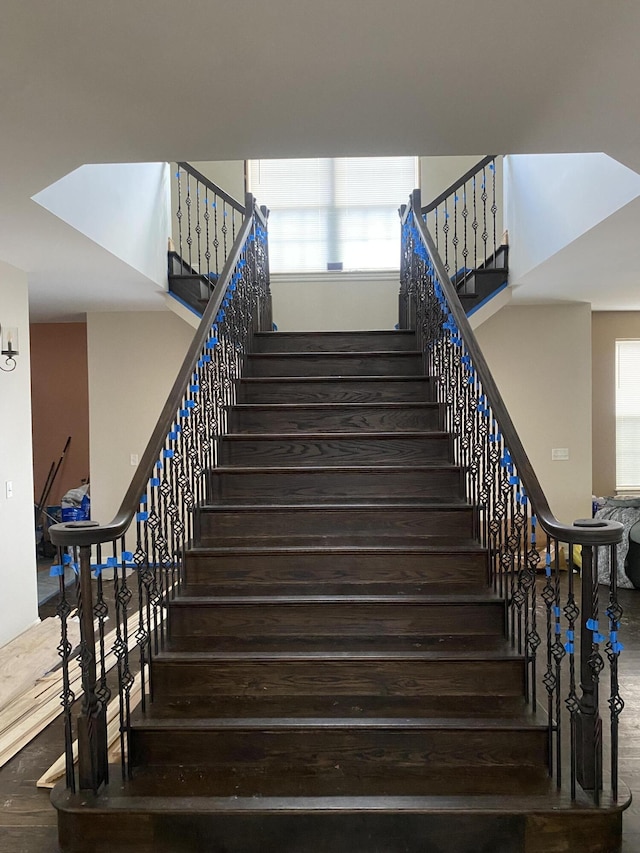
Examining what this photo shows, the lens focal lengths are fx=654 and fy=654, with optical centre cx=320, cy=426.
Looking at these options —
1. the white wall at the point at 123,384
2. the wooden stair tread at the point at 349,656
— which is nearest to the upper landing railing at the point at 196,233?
the white wall at the point at 123,384

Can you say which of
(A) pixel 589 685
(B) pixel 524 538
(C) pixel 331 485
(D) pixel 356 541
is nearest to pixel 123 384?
(C) pixel 331 485

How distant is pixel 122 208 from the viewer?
14.4ft

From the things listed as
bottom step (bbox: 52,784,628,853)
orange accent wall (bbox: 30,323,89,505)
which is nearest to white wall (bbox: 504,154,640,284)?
bottom step (bbox: 52,784,628,853)

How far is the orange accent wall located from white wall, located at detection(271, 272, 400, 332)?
2.71 m

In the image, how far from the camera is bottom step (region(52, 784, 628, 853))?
2215 millimetres

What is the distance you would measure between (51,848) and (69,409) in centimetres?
636

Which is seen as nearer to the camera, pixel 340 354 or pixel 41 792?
pixel 41 792

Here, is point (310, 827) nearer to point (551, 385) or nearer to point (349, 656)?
point (349, 656)

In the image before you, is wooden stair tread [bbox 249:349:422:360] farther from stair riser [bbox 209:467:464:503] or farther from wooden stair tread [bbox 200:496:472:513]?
wooden stair tread [bbox 200:496:472:513]

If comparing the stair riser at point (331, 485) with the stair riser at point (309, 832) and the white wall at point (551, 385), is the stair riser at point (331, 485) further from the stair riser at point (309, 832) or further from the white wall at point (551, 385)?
the white wall at point (551, 385)

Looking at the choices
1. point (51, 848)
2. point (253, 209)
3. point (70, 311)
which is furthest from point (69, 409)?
point (51, 848)

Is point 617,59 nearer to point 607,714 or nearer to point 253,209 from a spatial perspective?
point 607,714

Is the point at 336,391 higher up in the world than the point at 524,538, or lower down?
higher up

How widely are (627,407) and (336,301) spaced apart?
339cm
